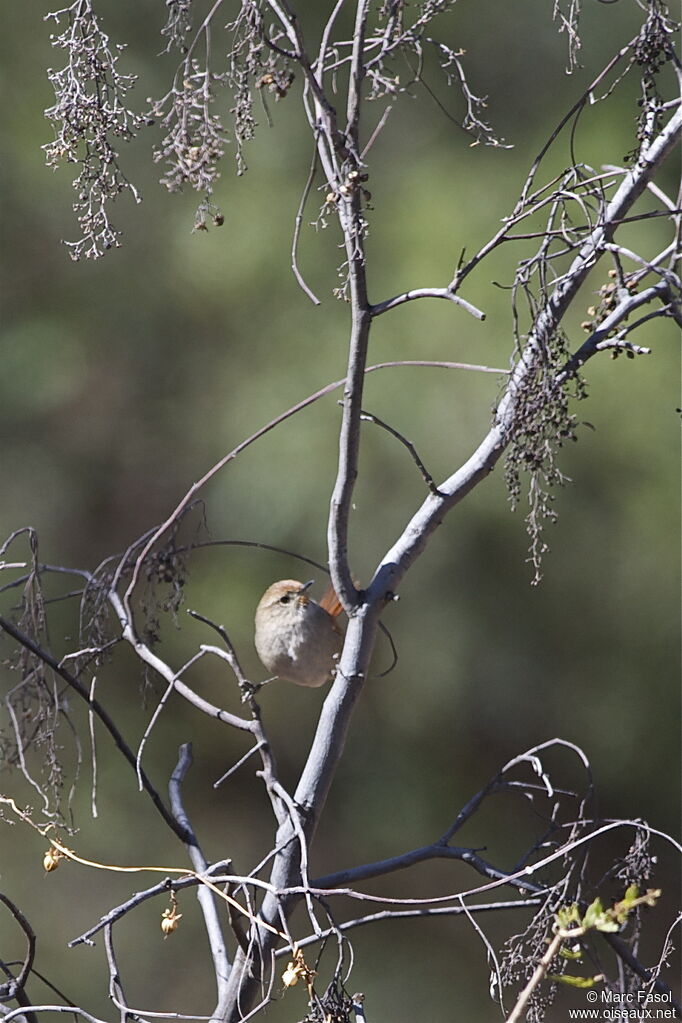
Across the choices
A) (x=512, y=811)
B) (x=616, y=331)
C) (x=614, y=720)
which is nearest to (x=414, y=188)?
(x=614, y=720)

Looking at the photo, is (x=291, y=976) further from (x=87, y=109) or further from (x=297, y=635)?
(x=297, y=635)

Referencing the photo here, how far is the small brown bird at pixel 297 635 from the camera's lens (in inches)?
66.0

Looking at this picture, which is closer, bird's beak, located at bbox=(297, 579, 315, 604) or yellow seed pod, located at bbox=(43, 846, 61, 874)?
yellow seed pod, located at bbox=(43, 846, 61, 874)

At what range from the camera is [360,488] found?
10.1 feet

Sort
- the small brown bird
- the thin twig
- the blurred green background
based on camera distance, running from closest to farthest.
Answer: the thin twig, the small brown bird, the blurred green background

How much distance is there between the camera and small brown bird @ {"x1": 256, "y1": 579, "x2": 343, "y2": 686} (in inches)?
66.0

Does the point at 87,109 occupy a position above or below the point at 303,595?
above

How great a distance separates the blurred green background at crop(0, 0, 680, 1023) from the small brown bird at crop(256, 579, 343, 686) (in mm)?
1139

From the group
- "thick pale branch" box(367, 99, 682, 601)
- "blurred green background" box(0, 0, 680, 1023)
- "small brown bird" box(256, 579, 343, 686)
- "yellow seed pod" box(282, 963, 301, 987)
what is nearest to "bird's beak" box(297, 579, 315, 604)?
Answer: "small brown bird" box(256, 579, 343, 686)

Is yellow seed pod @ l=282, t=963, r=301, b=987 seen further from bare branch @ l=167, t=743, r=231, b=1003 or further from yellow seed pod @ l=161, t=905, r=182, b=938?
bare branch @ l=167, t=743, r=231, b=1003

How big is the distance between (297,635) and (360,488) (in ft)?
4.57

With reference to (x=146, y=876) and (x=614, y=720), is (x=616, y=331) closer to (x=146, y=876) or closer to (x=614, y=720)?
(x=614, y=720)

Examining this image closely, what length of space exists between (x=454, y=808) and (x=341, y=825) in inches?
14.1

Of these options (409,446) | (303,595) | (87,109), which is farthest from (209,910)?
(87,109)
